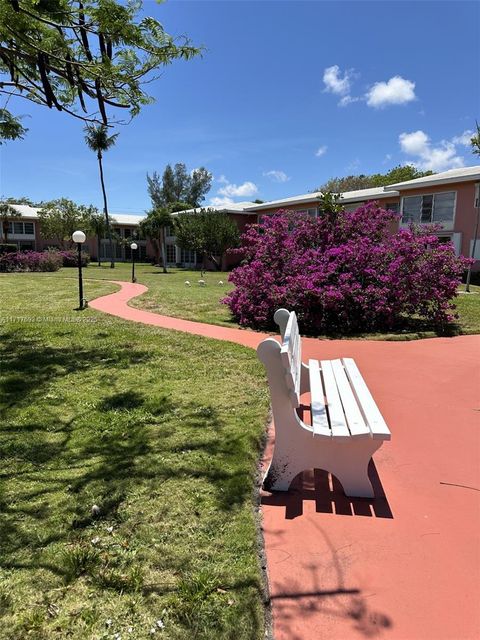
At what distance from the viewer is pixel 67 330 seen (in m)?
8.09

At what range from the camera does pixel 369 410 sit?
2.97m

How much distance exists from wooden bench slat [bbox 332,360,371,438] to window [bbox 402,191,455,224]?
899 inches

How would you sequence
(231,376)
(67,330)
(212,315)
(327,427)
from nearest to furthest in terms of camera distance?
(327,427), (231,376), (67,330), (212,315)

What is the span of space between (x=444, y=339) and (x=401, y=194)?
1971cm

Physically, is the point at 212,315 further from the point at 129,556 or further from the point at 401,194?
the point at 401,194

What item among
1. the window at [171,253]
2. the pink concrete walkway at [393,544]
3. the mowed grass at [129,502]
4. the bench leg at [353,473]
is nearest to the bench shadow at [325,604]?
the pink concrete walkway at [393,544]

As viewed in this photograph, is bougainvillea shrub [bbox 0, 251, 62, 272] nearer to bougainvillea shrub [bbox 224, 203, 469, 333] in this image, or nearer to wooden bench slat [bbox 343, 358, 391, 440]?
bougainvillea shrub [bbox 224, 203, 469, 333]

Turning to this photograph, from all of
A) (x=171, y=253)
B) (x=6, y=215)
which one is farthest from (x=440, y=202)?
(x=6, y=215)

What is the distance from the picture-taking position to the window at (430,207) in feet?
77.6

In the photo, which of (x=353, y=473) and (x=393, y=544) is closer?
(x=393, y=544)

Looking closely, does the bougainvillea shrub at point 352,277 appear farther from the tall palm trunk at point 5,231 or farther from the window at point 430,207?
the tall palm trunk at point 5,231

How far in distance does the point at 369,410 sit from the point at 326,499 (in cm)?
65

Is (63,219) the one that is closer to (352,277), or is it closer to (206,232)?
(206,232)

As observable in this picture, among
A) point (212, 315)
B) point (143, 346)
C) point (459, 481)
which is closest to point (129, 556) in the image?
point (459, 481)
